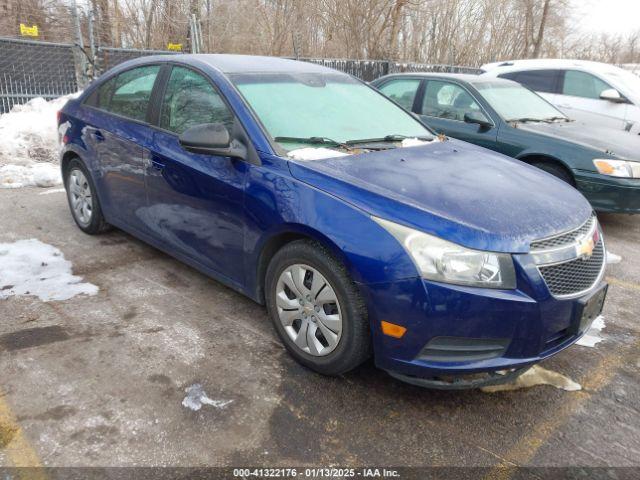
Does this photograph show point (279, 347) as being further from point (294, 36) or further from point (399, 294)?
point (294, 36)

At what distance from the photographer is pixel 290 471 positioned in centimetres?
223

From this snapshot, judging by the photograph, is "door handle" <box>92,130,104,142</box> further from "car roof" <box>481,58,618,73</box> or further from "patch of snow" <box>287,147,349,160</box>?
"car roof" <box>481,58,618,73</box>

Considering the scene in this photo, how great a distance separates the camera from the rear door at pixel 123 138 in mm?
3867

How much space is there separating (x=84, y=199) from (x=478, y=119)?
13.8 feet

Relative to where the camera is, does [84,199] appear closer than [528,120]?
Yes

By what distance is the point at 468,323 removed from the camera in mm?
2336

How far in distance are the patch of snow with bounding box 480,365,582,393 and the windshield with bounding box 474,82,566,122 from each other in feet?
12.0

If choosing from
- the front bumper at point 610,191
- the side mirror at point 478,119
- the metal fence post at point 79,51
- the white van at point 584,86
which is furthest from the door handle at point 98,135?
the metal fence post at point 79,51

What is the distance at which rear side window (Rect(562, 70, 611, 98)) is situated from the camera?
333 inches

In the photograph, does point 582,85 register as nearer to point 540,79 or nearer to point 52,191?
point 540,79

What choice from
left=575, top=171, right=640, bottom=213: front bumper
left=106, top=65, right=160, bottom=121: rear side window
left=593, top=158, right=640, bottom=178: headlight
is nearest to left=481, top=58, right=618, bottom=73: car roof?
left=593, top=158, right=640, bottom=178: headlight

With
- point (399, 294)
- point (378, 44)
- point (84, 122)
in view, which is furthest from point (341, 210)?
point (378, 44)

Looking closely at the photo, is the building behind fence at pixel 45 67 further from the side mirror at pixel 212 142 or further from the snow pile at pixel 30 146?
the side mirror at pixel 212 142

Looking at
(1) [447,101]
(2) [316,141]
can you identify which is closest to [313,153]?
(2) [316,141]
